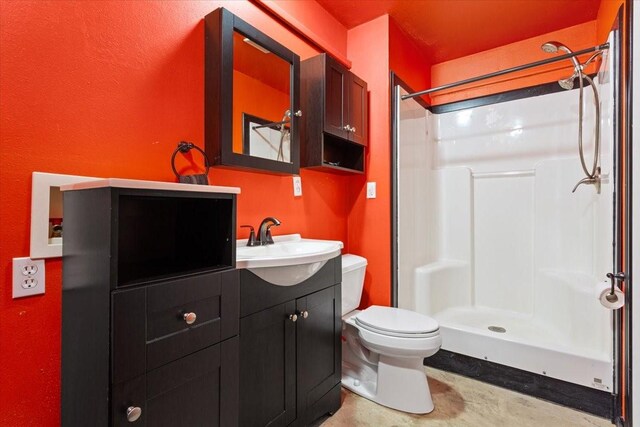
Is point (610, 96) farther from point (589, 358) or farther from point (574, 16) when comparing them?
point (589, 358)

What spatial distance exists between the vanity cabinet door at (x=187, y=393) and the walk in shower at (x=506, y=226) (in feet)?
4.77

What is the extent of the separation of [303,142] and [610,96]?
1.63 metres

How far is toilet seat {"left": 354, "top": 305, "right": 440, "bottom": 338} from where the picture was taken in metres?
1.62

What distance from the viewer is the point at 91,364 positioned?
0.83 meters

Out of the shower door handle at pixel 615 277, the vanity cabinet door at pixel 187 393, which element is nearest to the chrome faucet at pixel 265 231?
the vanity cabinet door at pixel 187 393

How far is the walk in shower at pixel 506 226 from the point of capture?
193cm

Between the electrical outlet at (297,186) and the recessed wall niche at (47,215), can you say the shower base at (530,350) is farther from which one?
the recessed wall niche at (47,215)

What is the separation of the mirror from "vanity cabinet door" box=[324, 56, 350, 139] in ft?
0.74

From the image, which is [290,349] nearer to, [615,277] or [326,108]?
[326,108]

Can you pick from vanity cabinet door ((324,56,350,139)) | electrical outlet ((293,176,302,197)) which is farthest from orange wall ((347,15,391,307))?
electrical outlet ((293,176,302,197))

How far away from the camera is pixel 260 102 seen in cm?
156

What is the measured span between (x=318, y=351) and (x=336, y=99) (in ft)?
4.75

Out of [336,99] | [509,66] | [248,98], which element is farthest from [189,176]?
[509,66]

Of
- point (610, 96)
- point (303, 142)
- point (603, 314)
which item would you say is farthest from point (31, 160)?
point (603, 314)
